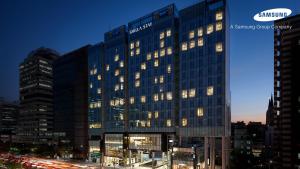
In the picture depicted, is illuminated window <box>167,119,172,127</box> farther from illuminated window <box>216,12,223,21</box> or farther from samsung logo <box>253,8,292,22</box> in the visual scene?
samsung logo <box>253,8,292,22</box>

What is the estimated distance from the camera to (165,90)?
11069cm

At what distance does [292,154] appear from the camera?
305 feet

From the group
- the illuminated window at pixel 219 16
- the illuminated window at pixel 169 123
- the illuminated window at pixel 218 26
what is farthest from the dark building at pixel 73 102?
the illuminated window at pixel 218 26

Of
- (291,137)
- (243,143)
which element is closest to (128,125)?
(291,137)

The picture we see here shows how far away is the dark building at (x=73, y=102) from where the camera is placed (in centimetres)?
16025

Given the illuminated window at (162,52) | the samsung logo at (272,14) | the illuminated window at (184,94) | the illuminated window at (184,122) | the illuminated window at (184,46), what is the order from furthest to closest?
the illuminated window at (162,52), the samsung logo at (272,14), the illuminated window at (184,46), the illuminated window at (184,94), the illuminated window at (184,122)

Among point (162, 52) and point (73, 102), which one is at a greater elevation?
point (162, 52)

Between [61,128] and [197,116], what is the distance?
100 meters

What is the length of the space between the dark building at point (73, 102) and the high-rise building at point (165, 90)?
1858cm

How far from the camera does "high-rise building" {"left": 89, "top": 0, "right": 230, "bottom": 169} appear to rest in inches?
3777

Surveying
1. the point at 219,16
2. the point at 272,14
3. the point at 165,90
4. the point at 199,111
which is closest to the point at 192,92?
the point at 199,111

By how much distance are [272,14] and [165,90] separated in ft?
148

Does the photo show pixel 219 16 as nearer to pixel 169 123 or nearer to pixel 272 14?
pixel 272 14

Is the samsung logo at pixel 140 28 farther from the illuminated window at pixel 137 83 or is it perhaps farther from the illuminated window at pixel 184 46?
the illuminated window at pixel 137 83
